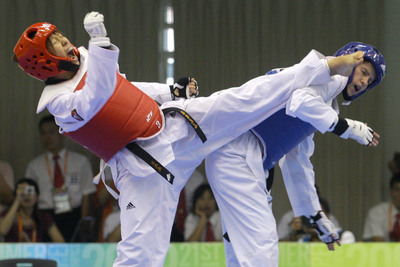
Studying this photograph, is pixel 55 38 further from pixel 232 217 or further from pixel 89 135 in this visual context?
pixel 232 217

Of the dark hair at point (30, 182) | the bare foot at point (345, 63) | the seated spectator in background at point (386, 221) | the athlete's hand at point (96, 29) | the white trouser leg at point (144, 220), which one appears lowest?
the seated spectator in background at point (386, 221)

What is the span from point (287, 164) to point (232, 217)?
1.93 feet

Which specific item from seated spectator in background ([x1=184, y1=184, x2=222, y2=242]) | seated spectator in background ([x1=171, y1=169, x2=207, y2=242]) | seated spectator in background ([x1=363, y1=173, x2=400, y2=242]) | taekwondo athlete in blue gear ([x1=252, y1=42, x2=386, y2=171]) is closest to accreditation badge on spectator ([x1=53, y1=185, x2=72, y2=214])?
seated spectator in background ([x1=171, y1=169, x2=207, y2=242])

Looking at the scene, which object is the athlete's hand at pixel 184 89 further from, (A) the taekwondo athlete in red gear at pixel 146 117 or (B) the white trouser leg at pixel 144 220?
(B) the white trouser leg at pixel 144 220

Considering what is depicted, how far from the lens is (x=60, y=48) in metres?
3.21

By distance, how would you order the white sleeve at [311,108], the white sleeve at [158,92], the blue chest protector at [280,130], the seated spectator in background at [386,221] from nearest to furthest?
1. the white sleeve at [311,108]
2. the blue chest protector at [280,130]
3. the white sleeve at [158,92]
4. the seated spectator in background at [386,221]

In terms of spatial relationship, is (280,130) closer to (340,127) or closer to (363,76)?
(340,127)

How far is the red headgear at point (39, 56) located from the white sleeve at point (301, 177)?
138 centimetres

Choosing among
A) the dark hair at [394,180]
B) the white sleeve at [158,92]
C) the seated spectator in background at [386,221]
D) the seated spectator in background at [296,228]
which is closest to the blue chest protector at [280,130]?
the white sleeve at [158,92]

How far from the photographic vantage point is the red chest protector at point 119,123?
317 centimetres

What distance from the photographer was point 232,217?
133 inches

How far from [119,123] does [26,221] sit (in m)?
3.42

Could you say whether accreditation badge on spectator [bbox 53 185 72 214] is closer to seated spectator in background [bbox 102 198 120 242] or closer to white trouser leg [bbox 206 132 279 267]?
seated spectator in background [bbox 102 198 120 242]

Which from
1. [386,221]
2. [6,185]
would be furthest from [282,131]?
[6,185]
